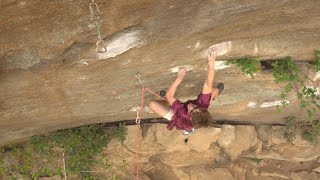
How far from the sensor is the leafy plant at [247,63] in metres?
6.15

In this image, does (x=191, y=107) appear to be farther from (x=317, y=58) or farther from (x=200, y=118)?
(x=317, y=58)

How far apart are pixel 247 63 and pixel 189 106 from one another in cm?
132

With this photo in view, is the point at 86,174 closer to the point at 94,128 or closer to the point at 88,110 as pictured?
the point at 94,128

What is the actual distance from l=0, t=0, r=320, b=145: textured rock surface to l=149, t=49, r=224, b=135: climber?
0.89 feet

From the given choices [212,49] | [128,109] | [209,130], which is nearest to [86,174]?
[128,109]

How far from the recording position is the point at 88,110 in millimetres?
6922

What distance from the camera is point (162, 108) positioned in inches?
255

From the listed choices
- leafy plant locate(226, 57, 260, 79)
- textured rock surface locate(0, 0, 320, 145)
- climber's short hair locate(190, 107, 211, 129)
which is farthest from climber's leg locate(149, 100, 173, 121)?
Result: leafy plant locate(226, 57, 260, 79)

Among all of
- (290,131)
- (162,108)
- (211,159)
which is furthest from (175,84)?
(290,131)

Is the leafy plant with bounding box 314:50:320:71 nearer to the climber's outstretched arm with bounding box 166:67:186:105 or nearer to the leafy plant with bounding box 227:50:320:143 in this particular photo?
the leafy plant with bounding box 227:50:320:143

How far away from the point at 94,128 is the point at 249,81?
3.73 meters

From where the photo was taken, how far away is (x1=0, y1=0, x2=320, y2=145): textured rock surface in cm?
454

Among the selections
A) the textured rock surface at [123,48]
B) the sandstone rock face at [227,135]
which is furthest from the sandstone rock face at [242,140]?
the textured rock surface at [123,48]

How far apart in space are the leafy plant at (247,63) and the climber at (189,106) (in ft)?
1.62
